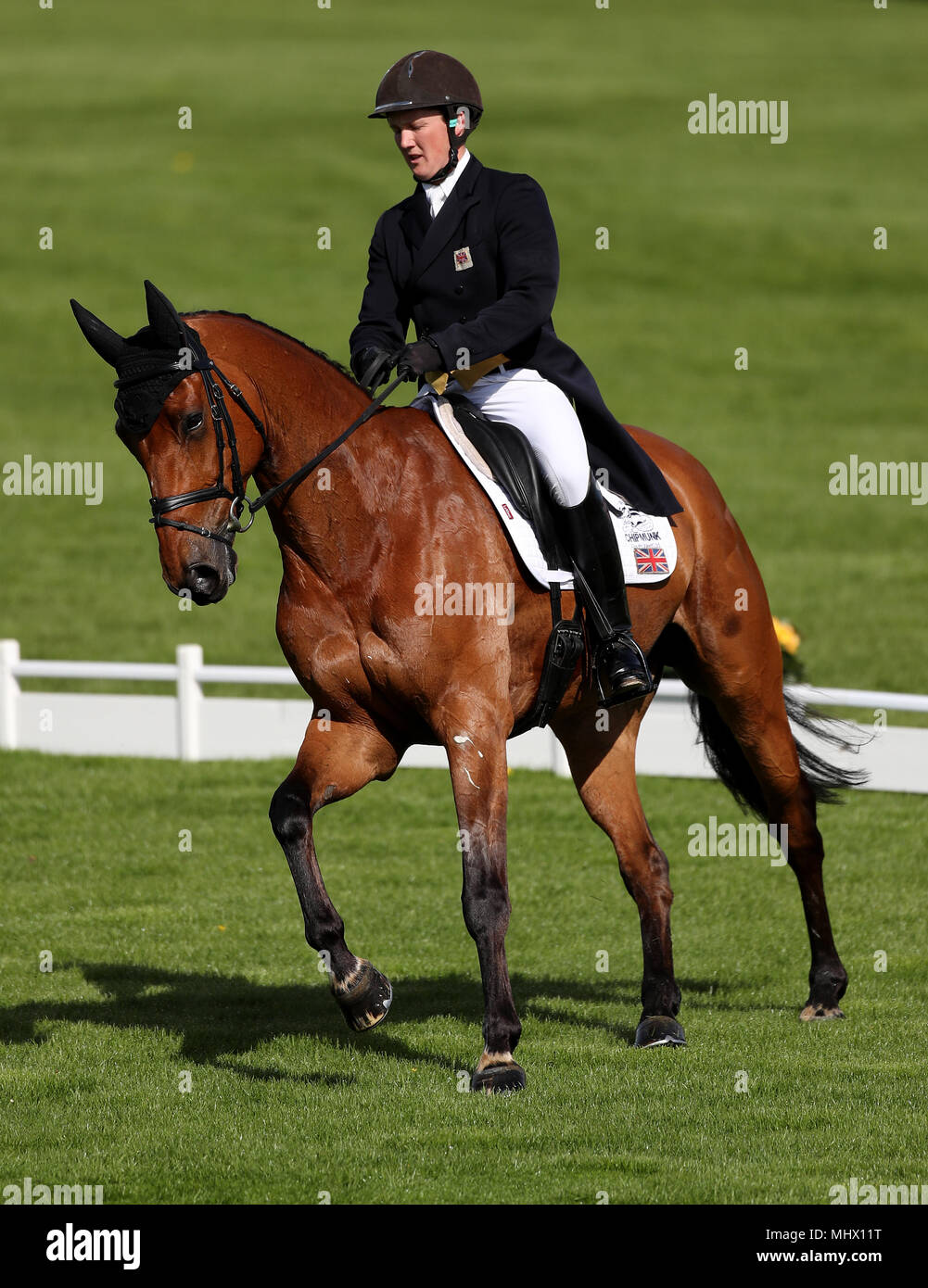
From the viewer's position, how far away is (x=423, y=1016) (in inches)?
314

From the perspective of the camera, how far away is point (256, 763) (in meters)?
14.2

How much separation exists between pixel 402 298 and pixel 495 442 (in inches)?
29.6

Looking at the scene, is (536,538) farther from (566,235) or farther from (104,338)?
(566,235)

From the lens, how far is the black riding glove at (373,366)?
21.1 feet

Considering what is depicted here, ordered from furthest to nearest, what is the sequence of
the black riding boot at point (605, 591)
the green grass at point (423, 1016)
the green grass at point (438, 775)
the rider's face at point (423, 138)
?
the black riding boot at point (605, 591) → the rider's face at point (423, 138) → the green grass at point (438, 775) → the green grass at point (423, 1016)

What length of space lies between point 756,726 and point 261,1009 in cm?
264

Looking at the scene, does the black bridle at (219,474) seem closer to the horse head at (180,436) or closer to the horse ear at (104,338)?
the horse head at (180,436)

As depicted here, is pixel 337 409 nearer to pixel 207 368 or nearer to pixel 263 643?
pixel 207 368

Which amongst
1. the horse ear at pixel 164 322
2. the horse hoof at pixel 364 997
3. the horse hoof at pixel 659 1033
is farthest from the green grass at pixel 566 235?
the horse ear at pixel 164 322

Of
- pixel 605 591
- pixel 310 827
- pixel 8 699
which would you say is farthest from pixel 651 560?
pixel 8 699

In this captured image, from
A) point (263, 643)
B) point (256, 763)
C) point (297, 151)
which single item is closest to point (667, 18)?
point (297, 151)

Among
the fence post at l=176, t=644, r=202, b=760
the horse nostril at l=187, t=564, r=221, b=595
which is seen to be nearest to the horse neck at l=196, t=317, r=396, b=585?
the horse nostril at l=187, t=564, r=221, b=595

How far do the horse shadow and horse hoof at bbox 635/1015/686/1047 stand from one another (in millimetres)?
159

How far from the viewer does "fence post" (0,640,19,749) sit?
14.7 meters
